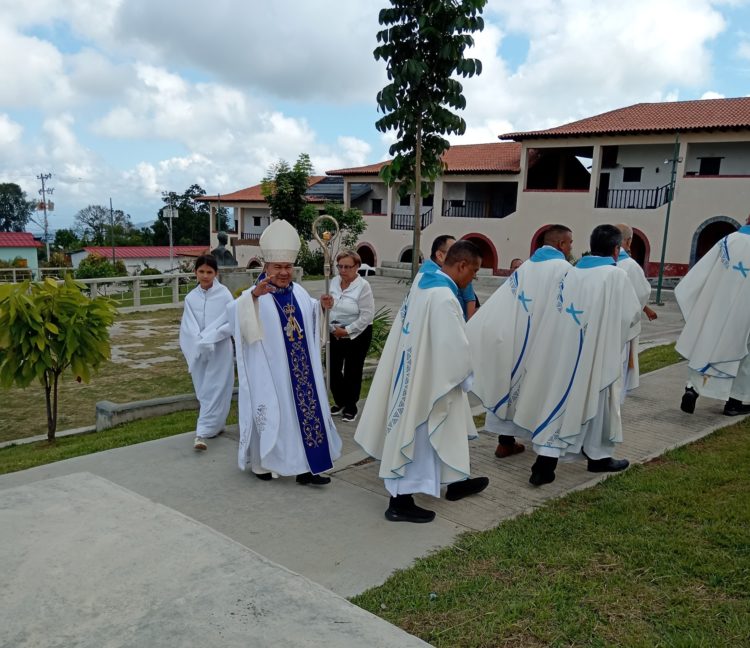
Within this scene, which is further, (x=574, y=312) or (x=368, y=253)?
(x=368, y=253)

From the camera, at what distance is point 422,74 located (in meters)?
11.4

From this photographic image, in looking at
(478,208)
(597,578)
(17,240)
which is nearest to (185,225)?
(17,240)

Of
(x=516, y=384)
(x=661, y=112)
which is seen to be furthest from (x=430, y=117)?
(x=661, y=112)

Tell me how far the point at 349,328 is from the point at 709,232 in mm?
26637

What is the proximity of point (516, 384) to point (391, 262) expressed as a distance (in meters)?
32.9

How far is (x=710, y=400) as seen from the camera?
7.74 metres

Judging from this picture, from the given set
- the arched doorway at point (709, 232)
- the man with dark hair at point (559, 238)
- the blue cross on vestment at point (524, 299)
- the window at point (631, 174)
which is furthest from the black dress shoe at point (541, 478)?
the window at point (631, 174)

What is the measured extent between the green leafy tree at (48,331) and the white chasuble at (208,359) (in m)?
1.67

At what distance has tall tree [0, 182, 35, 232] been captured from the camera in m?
95.9

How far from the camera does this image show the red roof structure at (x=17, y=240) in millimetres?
53391

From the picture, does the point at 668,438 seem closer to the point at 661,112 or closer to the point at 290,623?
the point at 290,623

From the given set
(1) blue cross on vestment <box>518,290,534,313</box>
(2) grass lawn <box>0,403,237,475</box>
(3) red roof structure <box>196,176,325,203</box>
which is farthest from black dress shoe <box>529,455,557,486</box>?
(3) red roof structure <box>196,176,325,203</box>

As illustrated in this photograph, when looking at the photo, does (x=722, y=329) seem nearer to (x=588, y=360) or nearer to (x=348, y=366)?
(x=588, y=360)

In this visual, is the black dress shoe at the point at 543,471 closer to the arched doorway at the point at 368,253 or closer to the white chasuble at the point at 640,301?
the white chasuble at the point at 640,301
